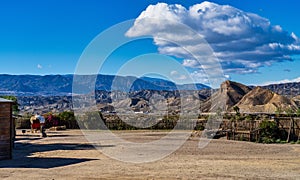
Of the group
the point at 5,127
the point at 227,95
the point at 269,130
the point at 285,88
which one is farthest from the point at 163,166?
the point at 285,88

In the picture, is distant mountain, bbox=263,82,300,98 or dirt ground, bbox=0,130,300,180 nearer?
dirt ground, bbox=0,130,300,180

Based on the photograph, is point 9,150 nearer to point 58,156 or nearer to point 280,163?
point 58,156

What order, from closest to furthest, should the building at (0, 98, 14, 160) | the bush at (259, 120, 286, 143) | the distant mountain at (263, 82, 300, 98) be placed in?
the building at (0, 98, 14, 160) → the bush at (259, 120, 286, 143) → the distant mountain at (263, 82, 300, 98)

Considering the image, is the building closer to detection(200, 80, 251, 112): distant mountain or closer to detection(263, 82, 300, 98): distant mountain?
detection(200, 80, 251, 112): distant mountain

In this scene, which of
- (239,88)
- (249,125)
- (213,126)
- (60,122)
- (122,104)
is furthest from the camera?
(239,88)

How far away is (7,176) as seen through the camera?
1568 cm

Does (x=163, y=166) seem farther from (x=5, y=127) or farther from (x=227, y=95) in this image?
(x=227, y=95)

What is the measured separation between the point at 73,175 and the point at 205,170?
5007mm

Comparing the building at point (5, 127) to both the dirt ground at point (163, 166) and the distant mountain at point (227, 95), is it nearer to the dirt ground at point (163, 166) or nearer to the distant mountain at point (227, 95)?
the dirt ground at point (163, 166)

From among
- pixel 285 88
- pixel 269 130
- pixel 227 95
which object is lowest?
pixel 269 130

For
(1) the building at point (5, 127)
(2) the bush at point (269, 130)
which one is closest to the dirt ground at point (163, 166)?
(1) the building at point (5, 127)

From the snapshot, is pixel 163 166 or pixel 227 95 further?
pixel 227 95

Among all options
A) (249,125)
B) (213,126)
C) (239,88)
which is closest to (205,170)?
(249,125)

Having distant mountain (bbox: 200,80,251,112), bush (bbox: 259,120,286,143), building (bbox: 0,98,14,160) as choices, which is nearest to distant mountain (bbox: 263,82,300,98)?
distant mountain (bbox: 200,80,251,112)
